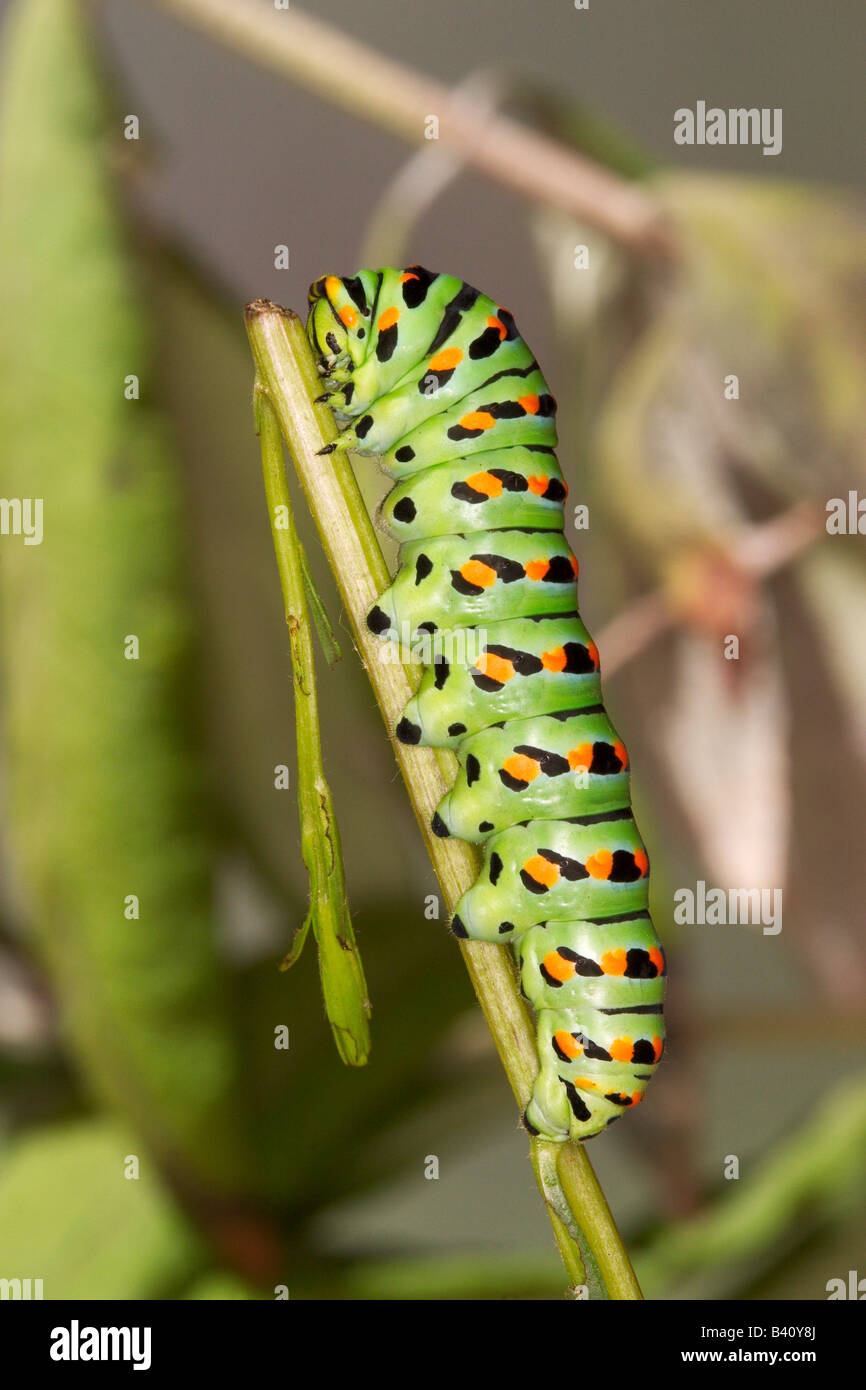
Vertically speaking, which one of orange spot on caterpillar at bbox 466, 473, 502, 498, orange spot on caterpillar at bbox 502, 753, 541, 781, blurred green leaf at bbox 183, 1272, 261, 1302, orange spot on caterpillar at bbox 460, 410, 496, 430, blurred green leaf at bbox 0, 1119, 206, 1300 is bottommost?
blurred green leaf at bbox 183, 1272, 261, 1302

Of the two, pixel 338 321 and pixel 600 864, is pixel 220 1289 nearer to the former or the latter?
pixel 600 864

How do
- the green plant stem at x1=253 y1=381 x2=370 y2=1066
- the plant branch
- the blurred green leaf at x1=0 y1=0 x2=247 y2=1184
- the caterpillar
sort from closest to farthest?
1. the green plant stem at x1=253 y1=381 x2=370 y2=1066
2. the caterpillar
3. the blurred green leaf at x1=0 y1=0 x2=247 y2=1184
4. the plant branch

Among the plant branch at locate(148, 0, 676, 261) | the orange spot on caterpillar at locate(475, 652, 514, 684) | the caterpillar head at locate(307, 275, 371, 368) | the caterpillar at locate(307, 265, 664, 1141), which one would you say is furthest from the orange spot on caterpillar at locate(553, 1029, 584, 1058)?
the plant branch at locate(148, 0, 676, 261)

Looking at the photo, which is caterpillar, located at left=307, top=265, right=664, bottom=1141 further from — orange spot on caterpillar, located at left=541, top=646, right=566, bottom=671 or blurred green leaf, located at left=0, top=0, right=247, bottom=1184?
blurred green leaf, located at left=0, top=0, right=247, bottom=1184

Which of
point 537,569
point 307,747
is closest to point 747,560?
point 537,569

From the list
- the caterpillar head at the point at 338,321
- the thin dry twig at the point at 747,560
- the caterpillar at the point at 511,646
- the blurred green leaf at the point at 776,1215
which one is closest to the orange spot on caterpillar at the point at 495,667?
the caterpillar at the point at 511,646

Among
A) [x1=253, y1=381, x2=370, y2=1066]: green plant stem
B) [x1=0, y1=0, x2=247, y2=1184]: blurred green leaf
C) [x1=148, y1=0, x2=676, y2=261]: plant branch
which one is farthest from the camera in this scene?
[x1=148, y1=0, x2=676, y2=261]: plant branch

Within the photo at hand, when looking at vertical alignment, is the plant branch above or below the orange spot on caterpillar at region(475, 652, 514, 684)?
above
